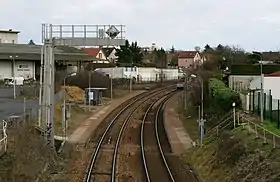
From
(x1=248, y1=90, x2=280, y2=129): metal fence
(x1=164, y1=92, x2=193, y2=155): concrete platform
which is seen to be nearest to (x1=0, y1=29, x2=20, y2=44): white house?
(x1=164, y1=92, x2=193, y2=155): concrete platform

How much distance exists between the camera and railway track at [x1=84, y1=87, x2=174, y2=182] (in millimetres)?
24833

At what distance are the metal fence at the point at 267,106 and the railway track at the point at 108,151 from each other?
9.39m

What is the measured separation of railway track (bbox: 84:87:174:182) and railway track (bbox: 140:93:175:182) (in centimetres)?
168

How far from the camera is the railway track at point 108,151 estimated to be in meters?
24.8

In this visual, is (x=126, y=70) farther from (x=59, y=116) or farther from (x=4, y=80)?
(x=59, y=116)

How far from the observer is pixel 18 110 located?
39219 millimetres

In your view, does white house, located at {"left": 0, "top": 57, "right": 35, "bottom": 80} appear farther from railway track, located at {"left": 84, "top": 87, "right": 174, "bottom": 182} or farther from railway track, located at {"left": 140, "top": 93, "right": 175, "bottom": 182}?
railway track, located at {"left": 140, "top": 93, "right": 175, "bottom": 182}

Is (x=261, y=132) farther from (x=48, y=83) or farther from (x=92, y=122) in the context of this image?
(x=92, y=122)

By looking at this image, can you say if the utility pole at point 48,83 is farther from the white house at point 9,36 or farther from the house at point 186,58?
the house at point 186,58

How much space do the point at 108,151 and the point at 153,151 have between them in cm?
285

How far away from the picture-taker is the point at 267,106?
1366 inches

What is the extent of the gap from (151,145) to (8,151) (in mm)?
15780

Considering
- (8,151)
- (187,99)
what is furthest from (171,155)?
(187,99)

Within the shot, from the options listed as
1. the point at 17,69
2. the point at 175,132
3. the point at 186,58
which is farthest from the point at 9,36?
the point at 186,58
